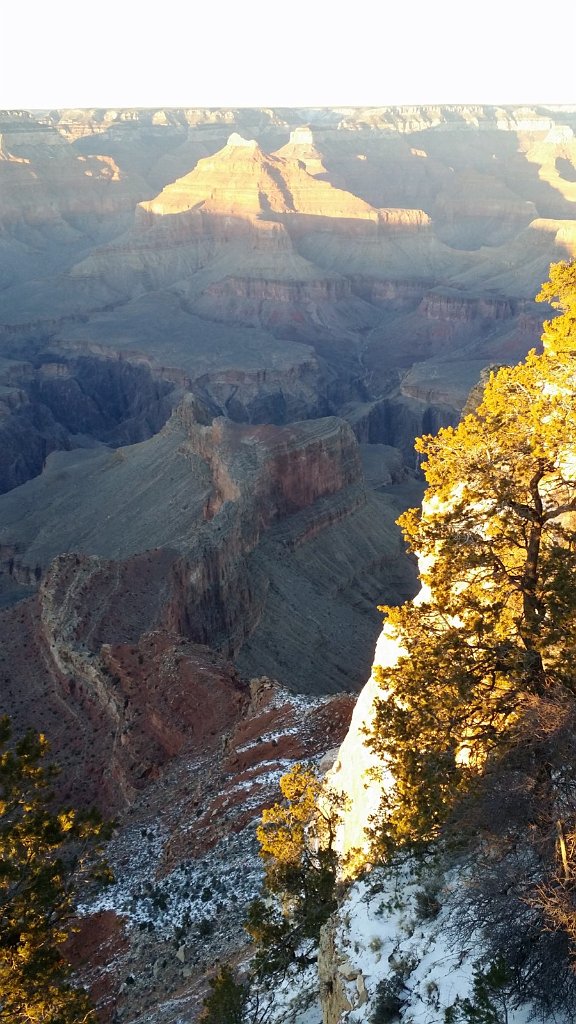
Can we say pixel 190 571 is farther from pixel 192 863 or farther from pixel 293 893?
pixel 293 893

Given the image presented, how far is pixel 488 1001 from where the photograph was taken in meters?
10.8

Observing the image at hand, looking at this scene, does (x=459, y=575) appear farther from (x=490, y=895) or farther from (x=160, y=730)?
(x=160, y=730)

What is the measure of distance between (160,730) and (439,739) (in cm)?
2249

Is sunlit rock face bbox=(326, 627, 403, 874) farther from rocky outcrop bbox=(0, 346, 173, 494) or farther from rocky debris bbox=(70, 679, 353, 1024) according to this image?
rocky outcrop bbox=(0, 346, 173, 494)

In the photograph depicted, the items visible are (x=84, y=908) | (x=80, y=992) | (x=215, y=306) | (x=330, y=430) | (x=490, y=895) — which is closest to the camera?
(x=490, y=895)

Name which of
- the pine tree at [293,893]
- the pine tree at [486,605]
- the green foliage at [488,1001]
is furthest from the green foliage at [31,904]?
the green foliage at [488,1001]

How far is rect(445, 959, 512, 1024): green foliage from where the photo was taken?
35.1 feet

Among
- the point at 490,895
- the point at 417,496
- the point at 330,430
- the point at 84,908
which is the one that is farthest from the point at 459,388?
the point at 490,895

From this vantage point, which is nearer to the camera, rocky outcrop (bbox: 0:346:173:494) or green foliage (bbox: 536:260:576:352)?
green foliage (bbox: 536:260:576:352)

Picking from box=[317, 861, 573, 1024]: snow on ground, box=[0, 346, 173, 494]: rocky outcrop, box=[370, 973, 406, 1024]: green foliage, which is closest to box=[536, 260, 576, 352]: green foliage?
box=[317, 861, 573, 1024]: snow on ground

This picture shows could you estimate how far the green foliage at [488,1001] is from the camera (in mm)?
10695

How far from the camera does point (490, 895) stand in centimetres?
1141

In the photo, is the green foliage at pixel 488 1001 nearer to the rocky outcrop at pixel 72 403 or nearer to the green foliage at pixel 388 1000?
the green foliage at pixel 388 1000

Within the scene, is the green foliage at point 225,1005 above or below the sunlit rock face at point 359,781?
below
